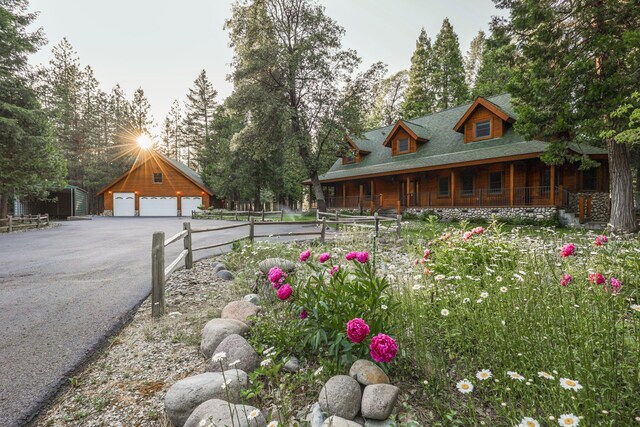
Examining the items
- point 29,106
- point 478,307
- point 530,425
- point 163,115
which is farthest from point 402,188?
point 163,115

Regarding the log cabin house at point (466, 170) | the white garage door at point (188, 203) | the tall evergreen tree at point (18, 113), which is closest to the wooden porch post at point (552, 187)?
the log cabin house at point (466, 170)

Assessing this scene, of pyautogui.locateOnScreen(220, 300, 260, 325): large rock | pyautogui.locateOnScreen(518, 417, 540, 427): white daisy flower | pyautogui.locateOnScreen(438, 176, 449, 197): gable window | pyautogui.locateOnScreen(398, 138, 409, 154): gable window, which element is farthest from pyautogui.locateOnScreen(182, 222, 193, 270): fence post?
pyautogui.locateOnScreen(398, 138, 409, 154): gable window

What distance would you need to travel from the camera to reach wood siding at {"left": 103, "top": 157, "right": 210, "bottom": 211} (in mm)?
33469

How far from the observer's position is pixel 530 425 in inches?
50.1

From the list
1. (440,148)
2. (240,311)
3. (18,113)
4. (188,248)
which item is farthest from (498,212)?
(18,113)

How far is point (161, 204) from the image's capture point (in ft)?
110

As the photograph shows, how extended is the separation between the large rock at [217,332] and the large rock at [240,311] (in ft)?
0.67

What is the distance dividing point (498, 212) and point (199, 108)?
43140mm

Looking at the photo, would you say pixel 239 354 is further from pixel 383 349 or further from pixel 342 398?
pixel 383 349

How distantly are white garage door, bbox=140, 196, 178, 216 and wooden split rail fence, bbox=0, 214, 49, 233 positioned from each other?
14850mm

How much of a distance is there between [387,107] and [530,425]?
39792mm

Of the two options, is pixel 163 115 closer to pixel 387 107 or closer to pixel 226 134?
pixel 226 134

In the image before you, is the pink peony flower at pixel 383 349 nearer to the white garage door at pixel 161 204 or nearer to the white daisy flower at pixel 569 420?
the white daisy flower at pixel 569 420

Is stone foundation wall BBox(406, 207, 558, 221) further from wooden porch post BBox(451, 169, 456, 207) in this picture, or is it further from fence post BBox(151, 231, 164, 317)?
fence post BBox(151, 231, 164, 317)
